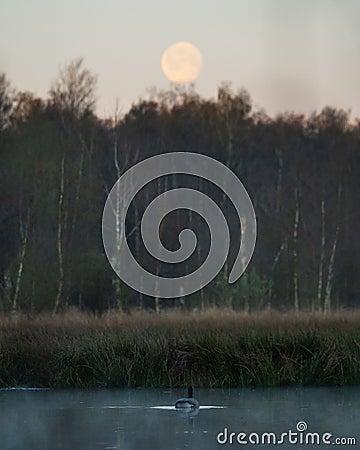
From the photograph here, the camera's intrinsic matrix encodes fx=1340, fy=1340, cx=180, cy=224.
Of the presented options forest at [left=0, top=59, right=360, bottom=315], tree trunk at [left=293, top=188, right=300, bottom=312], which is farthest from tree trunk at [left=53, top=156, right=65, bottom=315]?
tree trunk at [left=293, top=188, right=300, bottom=312]

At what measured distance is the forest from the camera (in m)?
30.1

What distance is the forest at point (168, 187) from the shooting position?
3009 cm

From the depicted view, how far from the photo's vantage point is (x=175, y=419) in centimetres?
1335

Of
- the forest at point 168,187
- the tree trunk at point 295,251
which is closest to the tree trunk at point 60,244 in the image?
the forest at point 168,187

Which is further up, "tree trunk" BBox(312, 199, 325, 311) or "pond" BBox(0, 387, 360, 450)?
"tree trunk" BBox(312, 199, 325, 311)

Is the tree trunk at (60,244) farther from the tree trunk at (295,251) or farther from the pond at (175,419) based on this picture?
the pond at (175,419)

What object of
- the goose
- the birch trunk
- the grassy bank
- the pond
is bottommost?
the pond

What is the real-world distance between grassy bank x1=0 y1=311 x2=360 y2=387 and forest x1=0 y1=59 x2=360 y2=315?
9597mm

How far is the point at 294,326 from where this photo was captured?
667 inches

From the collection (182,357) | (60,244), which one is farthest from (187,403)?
(60,244)

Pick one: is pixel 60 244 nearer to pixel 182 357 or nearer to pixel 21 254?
pixel 21 254

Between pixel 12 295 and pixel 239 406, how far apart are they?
15054 millimetres

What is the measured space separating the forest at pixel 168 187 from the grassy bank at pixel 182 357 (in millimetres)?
9597

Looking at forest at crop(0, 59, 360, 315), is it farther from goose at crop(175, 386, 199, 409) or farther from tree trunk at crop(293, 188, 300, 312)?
goose at crop(175, 386, 199, 409)
